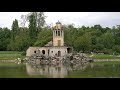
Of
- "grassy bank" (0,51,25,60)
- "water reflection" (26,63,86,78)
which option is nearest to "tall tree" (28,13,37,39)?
"grassy bank" (0,51,25,60)

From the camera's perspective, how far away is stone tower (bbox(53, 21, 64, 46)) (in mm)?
18828

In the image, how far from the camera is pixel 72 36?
19.0 meters

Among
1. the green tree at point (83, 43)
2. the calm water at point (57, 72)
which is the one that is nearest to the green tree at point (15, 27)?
the calm water at point (57, 72)

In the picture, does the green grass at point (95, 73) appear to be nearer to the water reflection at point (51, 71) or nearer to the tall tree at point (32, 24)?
the water reflection at point (51, 71)

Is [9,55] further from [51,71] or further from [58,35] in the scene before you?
[58,35]

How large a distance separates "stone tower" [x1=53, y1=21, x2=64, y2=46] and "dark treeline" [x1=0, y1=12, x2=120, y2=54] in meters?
0.23

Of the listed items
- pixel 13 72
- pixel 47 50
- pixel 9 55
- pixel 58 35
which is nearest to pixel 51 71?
pixel 13 72

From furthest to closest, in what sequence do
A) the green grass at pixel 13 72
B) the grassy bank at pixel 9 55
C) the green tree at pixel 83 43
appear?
the green tree at pixel 83 43 → the grassy bank at pixel 9 55 → the green grass at pixel 13 72

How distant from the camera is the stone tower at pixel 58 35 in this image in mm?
18828

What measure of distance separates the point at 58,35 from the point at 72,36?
0.89 metres

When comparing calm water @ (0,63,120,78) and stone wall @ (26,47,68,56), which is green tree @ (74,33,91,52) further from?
calm water @ (0,63,120,78)

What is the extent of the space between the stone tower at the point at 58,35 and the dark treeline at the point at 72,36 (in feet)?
0.77
